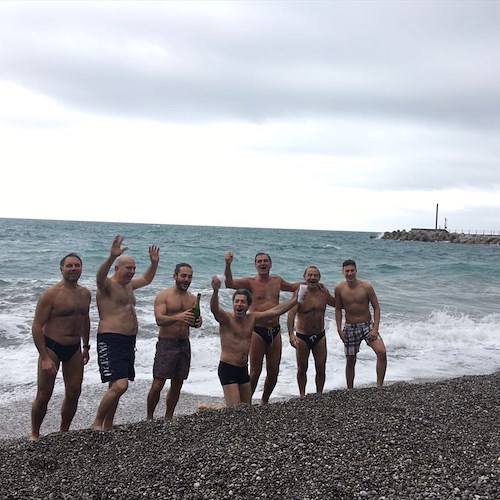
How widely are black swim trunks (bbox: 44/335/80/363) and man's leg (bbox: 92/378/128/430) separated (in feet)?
1.73

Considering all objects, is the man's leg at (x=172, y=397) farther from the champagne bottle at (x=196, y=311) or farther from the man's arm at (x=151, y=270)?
the man's arm at (x=151, y=270)

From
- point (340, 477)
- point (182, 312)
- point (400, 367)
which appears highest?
point (182, 312)

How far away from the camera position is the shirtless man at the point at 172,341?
611 centimetres

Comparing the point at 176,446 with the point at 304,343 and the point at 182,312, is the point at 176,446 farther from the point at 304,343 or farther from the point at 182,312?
the point at 304,343

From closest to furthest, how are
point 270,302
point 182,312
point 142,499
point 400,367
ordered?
point 142,499 < point 182,312 < point 270,302 < point 400,367

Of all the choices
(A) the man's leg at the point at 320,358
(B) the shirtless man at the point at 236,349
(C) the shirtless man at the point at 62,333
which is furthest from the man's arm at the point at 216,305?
(A) the man's leg at the point at 320,358

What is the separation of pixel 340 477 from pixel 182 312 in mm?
2717

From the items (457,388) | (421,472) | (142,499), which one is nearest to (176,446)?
(142,499)

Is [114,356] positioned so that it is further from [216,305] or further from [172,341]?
[216,305]

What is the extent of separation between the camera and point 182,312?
613 centimetres

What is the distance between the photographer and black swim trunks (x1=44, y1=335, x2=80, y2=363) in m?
5.57

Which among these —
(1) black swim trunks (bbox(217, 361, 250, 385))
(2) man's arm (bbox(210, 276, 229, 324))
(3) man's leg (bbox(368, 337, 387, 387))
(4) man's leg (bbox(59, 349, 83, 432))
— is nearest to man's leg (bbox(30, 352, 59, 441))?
(4) man's leg (bbox(59, 349, 83, 432))

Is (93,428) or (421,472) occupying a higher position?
(421,472)

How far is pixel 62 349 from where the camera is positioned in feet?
18.4
